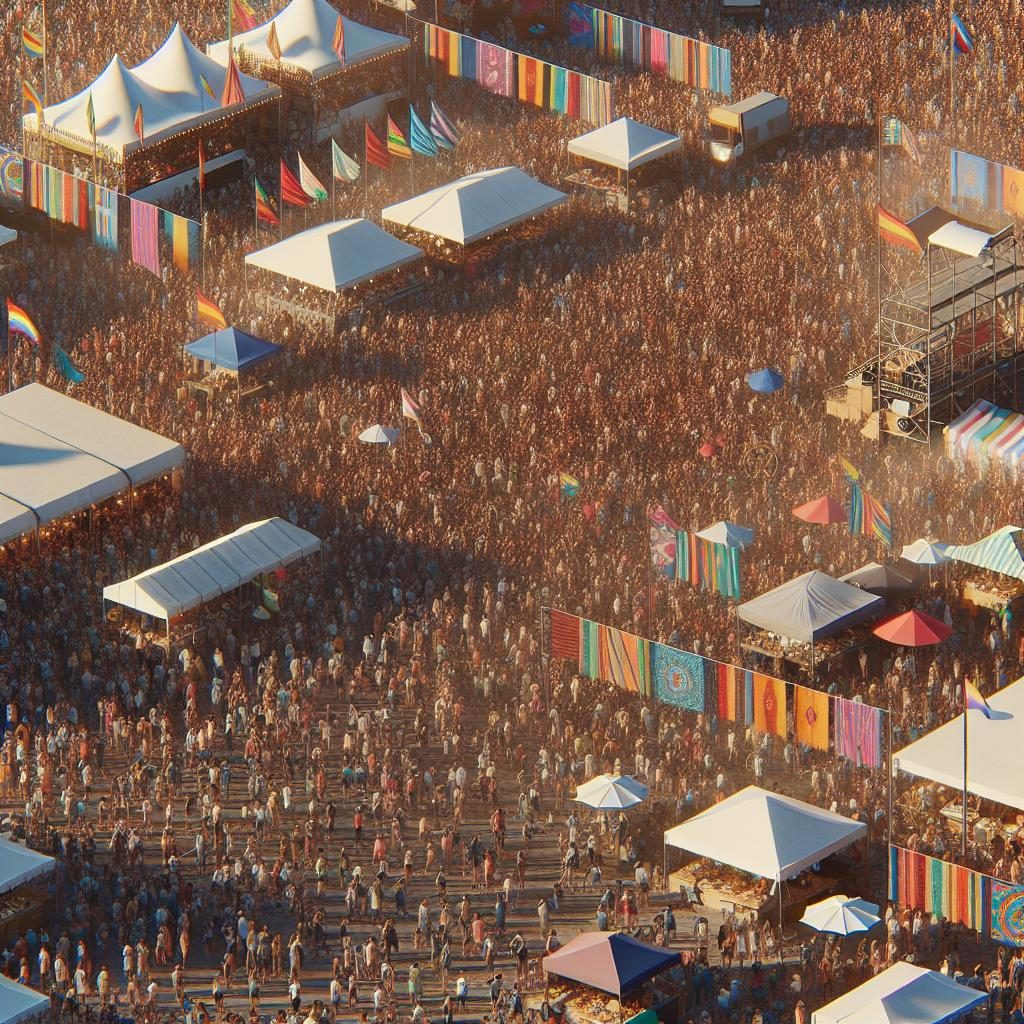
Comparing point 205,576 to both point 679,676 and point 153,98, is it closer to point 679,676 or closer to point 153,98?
point 679,676

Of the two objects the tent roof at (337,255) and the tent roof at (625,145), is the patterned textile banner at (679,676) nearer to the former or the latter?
the tent roof at (337,255)

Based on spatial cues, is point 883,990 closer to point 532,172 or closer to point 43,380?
point 43,380

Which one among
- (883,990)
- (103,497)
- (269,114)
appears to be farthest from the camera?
(269,114)

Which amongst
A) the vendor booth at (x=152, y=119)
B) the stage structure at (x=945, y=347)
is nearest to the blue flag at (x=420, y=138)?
the vendor booth at (x=152, y=119)

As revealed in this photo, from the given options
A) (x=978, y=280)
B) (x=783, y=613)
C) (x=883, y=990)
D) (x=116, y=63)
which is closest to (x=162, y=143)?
(x=116, y=63)

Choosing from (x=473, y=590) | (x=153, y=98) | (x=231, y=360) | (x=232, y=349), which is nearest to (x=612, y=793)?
(x=473, y=590)

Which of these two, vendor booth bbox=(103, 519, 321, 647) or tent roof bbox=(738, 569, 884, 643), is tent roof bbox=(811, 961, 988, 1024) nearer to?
tent roof bbox=(738, 569, 884, 643)
